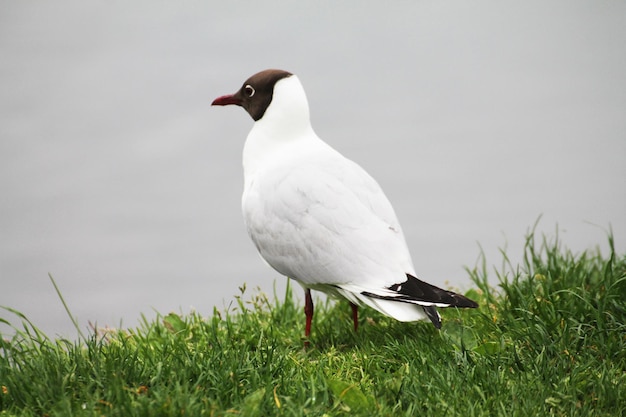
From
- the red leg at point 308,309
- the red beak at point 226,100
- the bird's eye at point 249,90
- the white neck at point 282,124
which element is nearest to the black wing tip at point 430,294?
the red leg at point 308,309

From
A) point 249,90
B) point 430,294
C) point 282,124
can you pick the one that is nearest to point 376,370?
point 430,294

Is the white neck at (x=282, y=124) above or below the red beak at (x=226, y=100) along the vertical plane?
below

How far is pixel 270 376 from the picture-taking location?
11.6 ft

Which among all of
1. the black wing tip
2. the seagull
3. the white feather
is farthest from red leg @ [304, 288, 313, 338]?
the black wing tip

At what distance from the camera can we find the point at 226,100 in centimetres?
519

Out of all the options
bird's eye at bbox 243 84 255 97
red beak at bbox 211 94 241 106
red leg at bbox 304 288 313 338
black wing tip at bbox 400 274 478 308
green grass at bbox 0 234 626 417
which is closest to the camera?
green grass at bbox 0 234 626 417

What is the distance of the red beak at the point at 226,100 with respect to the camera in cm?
516

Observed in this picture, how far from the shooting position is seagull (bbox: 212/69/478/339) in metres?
4.09

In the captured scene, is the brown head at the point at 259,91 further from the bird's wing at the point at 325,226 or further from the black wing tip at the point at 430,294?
the black wing tip at the point at 430,294

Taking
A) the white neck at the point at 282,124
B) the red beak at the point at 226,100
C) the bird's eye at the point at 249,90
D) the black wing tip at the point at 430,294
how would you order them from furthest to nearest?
the red beak at the point at 226,100, the bird's eye at the point at 249,90, the white neck at the point at 282,124, the black wing tip at the point at 430,294

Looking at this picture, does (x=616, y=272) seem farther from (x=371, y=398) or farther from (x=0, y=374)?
(x=0, y=374)

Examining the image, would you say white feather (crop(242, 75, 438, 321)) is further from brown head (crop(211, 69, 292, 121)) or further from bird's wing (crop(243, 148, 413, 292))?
brown head (crop(211, 69, 292, 121))

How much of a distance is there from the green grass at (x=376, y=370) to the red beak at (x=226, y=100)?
1566 millimetres

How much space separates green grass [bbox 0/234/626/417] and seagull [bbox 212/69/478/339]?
30 centimetres
